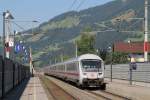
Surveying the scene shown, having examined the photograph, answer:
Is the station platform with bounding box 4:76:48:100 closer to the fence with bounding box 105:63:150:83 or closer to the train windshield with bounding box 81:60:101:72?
the train windshield with bounding box 81:60:101:72

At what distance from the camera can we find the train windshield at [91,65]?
50841 mm

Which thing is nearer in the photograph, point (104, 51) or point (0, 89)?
point (0, 89)

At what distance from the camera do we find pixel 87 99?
36.3 meters

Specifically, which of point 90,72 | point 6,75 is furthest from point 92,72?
point 6,75

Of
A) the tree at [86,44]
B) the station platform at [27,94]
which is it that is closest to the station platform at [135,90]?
the station platform at [27,94]

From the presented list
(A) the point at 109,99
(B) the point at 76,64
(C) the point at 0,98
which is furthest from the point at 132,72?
(C) the point at 0,98

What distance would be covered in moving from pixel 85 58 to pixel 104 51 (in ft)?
157

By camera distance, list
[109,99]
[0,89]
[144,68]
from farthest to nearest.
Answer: [144,68] → [109,99] → [0,89]

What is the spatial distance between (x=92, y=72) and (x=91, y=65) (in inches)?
37.6

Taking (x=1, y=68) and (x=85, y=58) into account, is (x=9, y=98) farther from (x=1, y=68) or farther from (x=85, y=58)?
(x=85, y=58)

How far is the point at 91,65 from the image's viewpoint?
5147 cm

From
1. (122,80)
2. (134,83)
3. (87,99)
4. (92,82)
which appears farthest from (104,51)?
(87,99)

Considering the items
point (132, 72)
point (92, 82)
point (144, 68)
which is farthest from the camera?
point (132, 72)

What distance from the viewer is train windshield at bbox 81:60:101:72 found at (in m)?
50.8
